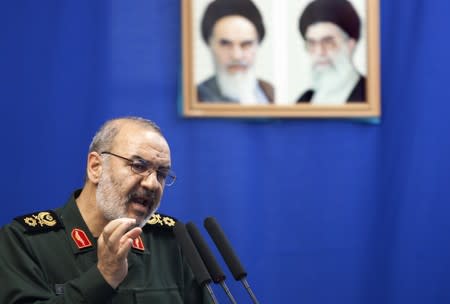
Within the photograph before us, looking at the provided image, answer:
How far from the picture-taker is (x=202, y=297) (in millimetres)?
2156

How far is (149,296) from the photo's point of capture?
2.00m

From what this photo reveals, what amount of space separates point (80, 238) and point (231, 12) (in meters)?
1.13

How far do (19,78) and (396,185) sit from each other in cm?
140

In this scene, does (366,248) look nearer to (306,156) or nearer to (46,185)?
(306,156)

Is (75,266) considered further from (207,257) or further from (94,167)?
(207,257)

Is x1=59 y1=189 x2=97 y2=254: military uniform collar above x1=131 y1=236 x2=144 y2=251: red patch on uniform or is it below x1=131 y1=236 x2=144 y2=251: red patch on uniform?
above

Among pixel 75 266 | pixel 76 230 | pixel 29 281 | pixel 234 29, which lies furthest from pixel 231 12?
pixel 29 281

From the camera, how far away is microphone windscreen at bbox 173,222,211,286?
1.58 meters

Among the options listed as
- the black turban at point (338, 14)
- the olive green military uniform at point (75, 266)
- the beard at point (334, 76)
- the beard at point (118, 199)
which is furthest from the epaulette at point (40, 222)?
the black turban at point (338, 14)

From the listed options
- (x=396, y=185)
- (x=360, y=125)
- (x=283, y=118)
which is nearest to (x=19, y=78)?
(x=283, y=118)

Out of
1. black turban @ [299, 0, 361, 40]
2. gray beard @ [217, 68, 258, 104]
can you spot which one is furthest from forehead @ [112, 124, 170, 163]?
black turban @ [299, 0, 361, 40]

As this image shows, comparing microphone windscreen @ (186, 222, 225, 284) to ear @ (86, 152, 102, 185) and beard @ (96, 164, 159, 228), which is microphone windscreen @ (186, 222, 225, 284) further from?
ear @ (86, 152, 102, 185)

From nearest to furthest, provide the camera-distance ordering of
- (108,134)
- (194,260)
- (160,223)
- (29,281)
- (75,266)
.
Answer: (194,260) < (29,281) < (75,266) < (108,134) < (160,223)

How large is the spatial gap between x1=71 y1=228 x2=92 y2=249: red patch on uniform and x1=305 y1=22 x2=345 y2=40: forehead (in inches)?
48.5
